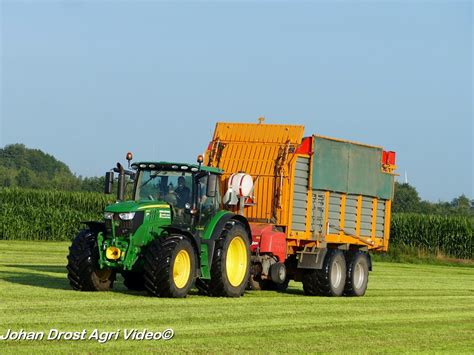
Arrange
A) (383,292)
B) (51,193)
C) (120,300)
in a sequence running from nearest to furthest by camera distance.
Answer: (120,300) < (383,292) < (51,193)

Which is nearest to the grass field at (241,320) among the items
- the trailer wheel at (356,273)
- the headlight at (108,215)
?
the trailer wheel at (356,273)

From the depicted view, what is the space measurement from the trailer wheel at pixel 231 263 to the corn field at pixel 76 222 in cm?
2971

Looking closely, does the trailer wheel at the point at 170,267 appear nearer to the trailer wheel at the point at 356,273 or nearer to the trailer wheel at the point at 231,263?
the trailer wheel at the point at 231,263

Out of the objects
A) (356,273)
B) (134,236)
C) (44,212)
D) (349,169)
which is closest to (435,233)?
(44,212)

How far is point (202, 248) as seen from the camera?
19000mm

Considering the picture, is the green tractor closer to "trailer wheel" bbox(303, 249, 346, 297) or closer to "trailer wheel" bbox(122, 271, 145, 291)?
"trailer wheel" bbox(122, 271, 145, 291)

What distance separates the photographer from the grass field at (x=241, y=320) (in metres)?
13.1

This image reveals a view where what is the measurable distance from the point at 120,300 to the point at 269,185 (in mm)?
5338

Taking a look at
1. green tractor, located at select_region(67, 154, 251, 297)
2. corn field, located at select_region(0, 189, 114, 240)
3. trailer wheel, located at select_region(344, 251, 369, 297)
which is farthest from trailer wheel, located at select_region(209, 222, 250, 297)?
corn field, located at select_region(0, 189, 114, 240)

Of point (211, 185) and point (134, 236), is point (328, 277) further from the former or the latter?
point (134, 236)

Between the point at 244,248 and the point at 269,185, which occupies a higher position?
the point at 269,185

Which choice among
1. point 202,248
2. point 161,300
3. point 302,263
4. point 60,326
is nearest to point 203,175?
point 202,248

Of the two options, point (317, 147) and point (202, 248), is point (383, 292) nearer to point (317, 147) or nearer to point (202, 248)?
point (317, 147)

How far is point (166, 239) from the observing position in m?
18.2
